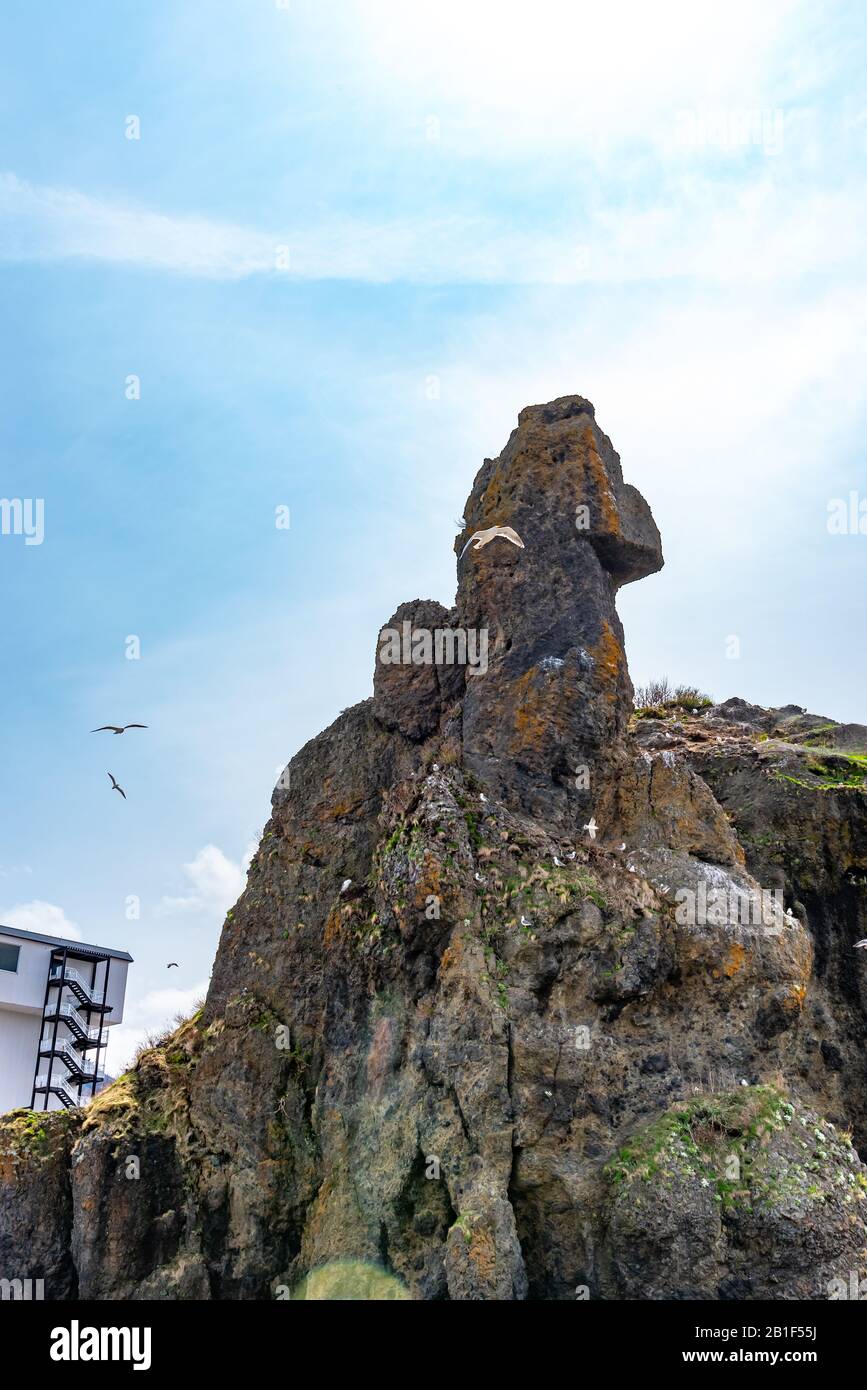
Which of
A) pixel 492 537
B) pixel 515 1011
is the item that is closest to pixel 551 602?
pixel 492 537

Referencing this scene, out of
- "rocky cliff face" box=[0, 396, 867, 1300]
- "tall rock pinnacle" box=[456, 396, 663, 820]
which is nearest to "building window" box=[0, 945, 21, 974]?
"rocky cliff face" box=[0, 396, 867, 1300]

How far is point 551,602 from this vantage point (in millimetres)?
15766

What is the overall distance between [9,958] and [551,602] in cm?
3534

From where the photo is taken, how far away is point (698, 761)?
672 inches

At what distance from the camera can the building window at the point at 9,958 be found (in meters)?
43.5

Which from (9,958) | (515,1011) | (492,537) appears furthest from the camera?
(9,958)

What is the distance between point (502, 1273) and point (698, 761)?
863 cm

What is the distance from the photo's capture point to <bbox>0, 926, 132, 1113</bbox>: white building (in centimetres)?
4303

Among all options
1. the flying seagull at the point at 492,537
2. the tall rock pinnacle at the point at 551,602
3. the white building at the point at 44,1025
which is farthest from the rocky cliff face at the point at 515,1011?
the white building at the point at 44,1025

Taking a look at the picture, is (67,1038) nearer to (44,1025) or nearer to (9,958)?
(44,1025)

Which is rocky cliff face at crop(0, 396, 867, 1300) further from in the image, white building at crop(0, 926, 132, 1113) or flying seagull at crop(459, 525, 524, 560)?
white building at crop(0, 926, 132, 1113)

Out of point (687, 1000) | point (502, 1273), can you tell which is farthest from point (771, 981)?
point (502, 1273)
